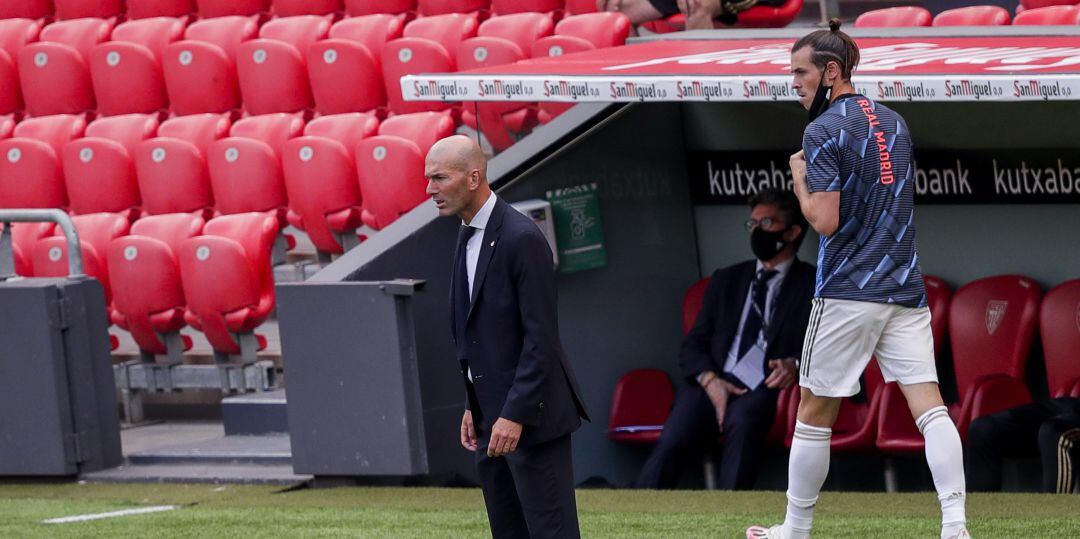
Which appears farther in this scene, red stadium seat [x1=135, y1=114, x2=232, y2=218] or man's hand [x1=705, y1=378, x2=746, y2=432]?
red stadium seat [x1=135, y1=114, x2=232, y2=218]

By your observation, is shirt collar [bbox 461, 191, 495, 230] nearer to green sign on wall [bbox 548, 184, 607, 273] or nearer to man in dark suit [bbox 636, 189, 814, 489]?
man in dark suit [bbox 636, 189, 814, 489]

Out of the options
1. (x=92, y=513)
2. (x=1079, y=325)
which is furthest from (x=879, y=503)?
(x=92, y=513)

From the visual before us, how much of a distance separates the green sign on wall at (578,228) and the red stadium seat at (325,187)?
179 cm

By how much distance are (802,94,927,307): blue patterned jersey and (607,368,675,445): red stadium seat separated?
A: 12.1 ft

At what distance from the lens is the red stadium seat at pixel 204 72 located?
37.0ft

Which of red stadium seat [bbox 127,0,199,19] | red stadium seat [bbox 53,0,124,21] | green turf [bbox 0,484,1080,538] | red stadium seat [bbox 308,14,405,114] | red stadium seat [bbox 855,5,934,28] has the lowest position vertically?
green turf [bbox 0,484,1080,538]

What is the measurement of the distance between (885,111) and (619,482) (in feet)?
13.2

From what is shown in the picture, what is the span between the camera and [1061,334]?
7.54 metres

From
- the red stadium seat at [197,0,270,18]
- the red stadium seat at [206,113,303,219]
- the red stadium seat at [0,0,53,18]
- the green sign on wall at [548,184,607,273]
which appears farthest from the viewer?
the red stadium seat at [0,0,53,18]

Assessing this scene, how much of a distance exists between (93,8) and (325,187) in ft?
13.5

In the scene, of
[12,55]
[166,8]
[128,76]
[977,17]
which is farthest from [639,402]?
[12,55]

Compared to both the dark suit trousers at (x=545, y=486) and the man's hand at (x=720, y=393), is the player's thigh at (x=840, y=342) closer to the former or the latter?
the dark suit trousers at (x=545, y=486)

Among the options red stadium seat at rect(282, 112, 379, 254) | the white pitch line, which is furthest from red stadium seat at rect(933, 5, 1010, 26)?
the white pitch line

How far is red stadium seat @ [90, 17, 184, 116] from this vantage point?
11.7 m
